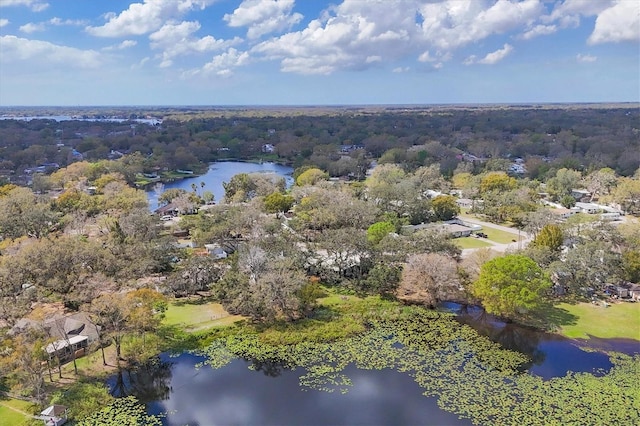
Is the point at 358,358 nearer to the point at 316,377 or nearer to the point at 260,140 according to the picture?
the point at 316,377

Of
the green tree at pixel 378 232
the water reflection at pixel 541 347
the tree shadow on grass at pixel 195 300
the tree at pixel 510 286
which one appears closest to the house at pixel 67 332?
the tree shadow on grass at pixel 195 300

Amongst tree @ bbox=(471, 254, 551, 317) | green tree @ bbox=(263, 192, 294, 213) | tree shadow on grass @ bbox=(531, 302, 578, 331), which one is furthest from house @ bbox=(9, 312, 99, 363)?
green tree @ bbox=(263, 192, 294, 213)

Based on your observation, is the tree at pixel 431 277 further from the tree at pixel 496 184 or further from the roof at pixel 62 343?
the tree at pixel 496 184

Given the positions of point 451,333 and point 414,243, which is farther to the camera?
point 414,243

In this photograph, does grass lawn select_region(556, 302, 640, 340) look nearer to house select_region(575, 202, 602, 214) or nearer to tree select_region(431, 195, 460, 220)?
tree select_region(431, 195, 460, 220)

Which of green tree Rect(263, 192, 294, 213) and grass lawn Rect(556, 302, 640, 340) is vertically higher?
green tree Rect(263, 192, 294, 213)

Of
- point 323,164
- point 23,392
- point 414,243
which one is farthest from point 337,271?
point 323,164
